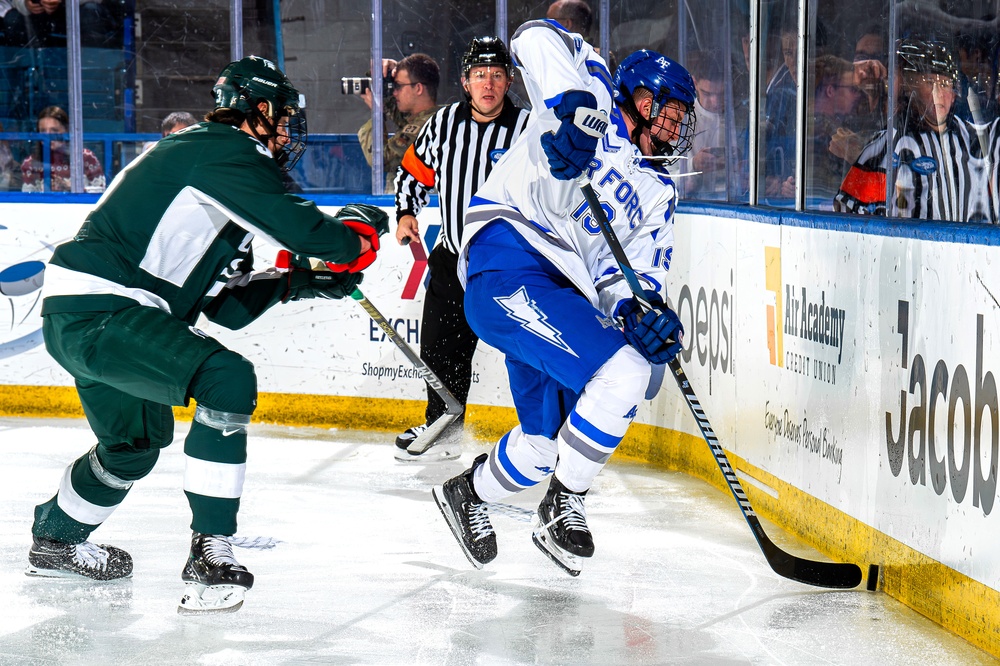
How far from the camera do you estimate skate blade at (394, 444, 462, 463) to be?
4.27m

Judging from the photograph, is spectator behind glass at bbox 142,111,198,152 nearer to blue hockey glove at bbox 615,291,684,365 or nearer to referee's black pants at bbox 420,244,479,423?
referee's black pants at bbox 420,244,479,423

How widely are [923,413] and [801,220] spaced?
835mm

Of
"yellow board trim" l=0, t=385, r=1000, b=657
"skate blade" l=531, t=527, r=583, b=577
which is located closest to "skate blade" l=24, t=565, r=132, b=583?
"skate blade" l=531, t=527, r=583, b=577

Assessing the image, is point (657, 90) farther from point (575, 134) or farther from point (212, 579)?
point (212, 579)

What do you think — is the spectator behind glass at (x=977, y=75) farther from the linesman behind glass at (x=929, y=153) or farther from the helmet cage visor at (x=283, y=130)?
the helmet cage visor at (x=283, y=130)

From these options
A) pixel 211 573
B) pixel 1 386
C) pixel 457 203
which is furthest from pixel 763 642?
pixel 1 386

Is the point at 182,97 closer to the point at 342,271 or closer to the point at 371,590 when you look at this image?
the point at 342,271

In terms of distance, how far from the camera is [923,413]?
2.50 meters

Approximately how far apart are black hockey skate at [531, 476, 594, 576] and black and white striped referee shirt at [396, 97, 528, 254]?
1.71m

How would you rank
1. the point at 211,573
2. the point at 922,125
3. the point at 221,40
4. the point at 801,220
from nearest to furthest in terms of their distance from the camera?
the point at 211,573 → the point at 922,125 → the point at 801,220 → the point at 221,40

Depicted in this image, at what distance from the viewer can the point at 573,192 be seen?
8.91ft

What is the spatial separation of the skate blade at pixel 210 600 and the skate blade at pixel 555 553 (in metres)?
0.64

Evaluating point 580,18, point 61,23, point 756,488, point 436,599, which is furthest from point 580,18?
point 436,599

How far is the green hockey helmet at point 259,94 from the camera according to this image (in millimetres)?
2508
